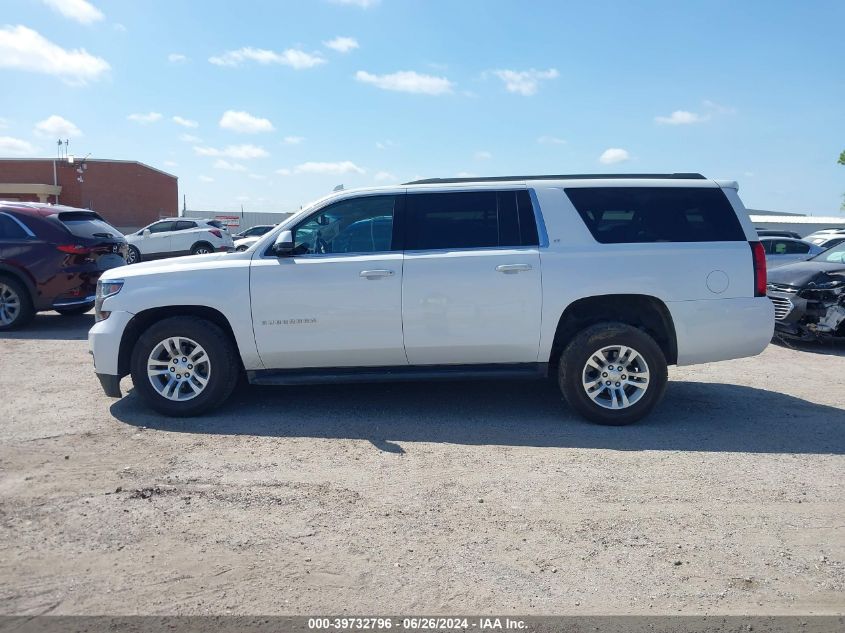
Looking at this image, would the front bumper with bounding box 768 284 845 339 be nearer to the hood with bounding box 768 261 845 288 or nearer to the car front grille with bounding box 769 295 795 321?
the car front grille with bounding box 769 295 795 321

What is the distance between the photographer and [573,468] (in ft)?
16.4

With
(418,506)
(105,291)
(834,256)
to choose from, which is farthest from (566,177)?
(834,256)

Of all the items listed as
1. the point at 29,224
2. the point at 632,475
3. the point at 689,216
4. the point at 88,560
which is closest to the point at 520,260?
the point at 689,216

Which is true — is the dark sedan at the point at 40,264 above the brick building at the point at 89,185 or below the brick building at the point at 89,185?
below

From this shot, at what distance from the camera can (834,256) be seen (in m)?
10.1

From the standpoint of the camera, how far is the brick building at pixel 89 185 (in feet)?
136

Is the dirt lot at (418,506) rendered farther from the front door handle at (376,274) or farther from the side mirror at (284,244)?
the side mirror at (284,244)

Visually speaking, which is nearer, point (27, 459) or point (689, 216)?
point (27, 459)

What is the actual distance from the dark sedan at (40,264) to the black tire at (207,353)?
5250mm

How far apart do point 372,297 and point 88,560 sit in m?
2.96

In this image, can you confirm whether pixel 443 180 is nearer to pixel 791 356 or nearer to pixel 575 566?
pixel 575 566

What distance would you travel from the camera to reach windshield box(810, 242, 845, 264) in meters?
9.91

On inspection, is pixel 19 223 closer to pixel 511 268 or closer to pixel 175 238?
pixel 511 268

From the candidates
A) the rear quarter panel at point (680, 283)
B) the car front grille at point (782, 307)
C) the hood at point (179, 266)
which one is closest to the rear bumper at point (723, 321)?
the rear quarter panel at point (680, 283)
